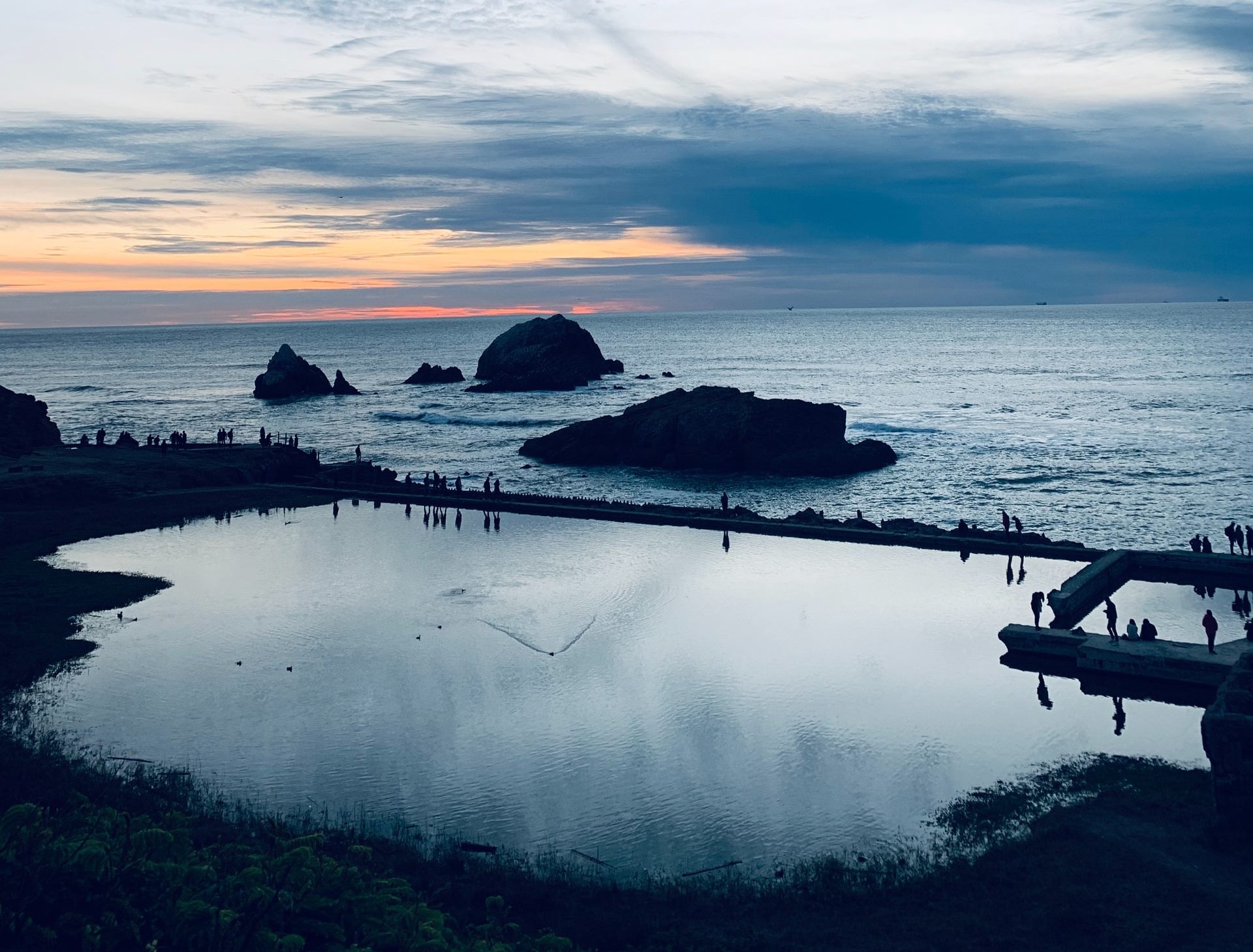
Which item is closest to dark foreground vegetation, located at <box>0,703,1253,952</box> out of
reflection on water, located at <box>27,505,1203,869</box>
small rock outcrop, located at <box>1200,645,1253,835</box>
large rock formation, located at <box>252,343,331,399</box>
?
small rock outcrop, located at <box>1200,645,1253,835</box>

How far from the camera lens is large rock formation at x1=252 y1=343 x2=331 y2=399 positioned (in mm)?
138875

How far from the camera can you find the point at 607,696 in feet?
82.0

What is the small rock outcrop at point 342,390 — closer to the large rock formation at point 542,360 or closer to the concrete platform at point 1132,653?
the large rock formation at point 542,360

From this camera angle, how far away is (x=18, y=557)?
129 ft

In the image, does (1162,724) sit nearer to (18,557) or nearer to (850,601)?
(850,601)

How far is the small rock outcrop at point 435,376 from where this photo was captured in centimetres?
16350

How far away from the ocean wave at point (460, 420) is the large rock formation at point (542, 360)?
26.8 metres

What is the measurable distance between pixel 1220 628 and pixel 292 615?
29.8 meters

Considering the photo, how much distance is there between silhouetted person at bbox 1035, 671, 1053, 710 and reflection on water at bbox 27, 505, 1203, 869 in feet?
0.28

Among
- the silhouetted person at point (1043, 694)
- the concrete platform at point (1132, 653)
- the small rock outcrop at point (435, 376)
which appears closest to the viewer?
the silhouetted person at point (1043, 694)

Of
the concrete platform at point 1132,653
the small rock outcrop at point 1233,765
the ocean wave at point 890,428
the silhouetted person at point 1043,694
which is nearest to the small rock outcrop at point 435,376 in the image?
the ocean wave at point 890,428

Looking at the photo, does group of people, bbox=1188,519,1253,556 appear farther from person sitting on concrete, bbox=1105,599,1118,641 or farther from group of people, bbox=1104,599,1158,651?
group of people, bbox=1104,599,1158,651

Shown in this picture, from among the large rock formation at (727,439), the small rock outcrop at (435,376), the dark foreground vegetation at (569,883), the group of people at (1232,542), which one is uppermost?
the small rock outcrop at (435,376)

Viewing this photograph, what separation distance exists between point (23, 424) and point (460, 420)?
51349mm
